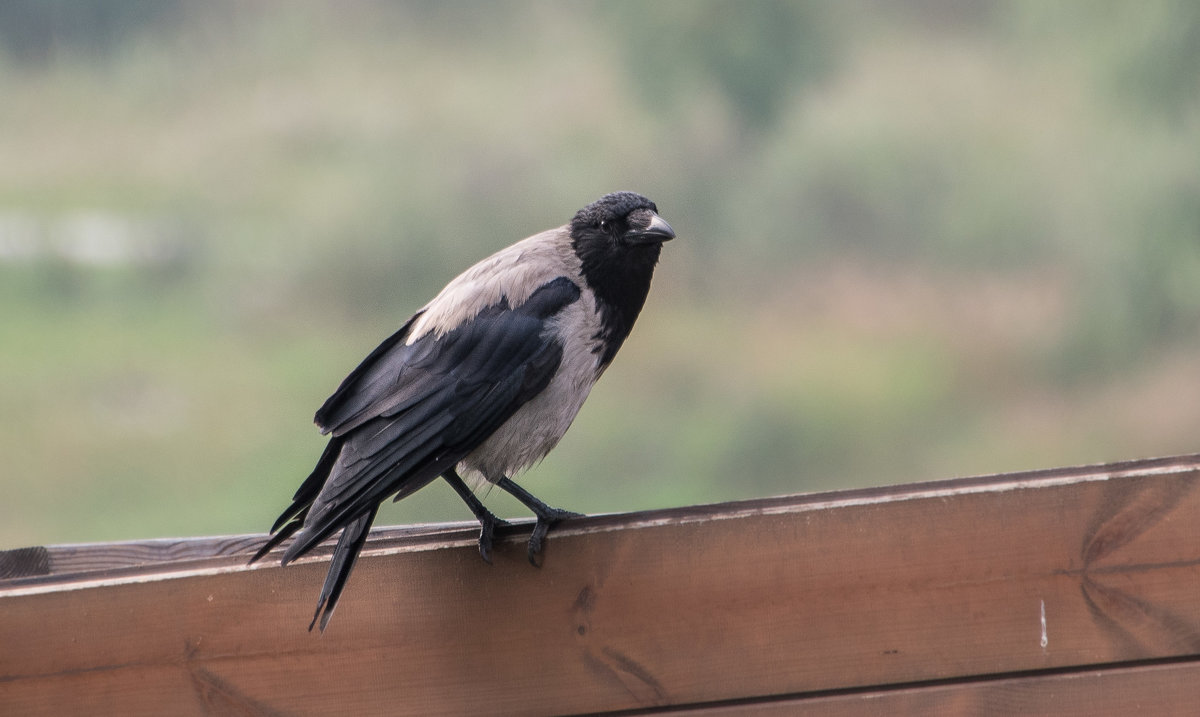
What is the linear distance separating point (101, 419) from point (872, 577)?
4995 mm

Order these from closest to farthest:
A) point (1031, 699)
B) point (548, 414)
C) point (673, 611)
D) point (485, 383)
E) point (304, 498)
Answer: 1. point (1031, 699)
2. point (673, 611)
3. point (304, 498)
4. point (485, 383)
5. point (548, 414)

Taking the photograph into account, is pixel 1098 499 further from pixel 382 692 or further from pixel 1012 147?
pixel 1012 147

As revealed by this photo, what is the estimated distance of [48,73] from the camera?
20.2 feet

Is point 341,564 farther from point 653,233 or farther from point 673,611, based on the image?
point 653,233

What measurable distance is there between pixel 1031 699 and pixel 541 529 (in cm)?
84

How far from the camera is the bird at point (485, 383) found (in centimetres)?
220

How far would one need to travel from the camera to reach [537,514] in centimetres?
246

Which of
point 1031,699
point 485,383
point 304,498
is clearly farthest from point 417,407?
point 1031,699

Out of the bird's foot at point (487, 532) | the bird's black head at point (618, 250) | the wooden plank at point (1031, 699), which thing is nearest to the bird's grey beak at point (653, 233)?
the bird's black head at point (618, 250)

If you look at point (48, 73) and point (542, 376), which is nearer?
point (542, 376)

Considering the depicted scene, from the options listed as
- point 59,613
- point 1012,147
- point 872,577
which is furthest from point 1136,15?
point 59,613

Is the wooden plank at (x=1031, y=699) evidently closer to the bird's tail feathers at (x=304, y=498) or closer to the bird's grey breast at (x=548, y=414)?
the bird's tail feathers at (x=304, y=498)

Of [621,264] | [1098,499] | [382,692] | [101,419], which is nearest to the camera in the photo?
[1098,499]

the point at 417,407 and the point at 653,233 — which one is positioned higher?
the point at 653,233
